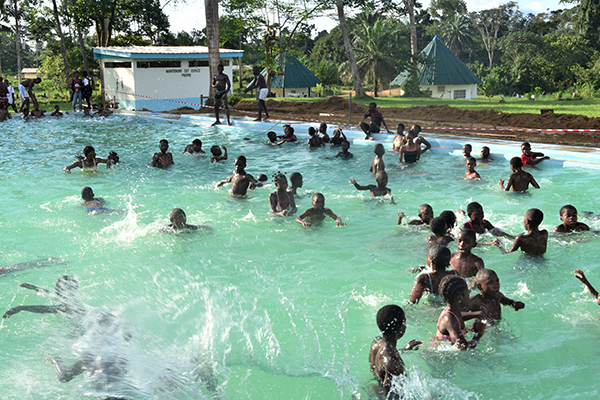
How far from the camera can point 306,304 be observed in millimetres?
6164

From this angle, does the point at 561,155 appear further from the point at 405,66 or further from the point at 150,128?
the point at 405,66

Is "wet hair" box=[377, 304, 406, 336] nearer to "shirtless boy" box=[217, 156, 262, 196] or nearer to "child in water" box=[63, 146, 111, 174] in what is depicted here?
"shirtless boy" box=[217, 156, 262, 196]

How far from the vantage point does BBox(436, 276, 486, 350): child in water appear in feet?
14.7

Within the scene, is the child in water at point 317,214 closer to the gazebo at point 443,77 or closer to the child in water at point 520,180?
the child in water at point 520,180

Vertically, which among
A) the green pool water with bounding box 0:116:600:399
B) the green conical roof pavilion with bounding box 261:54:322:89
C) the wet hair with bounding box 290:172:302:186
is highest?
the green conical roof pavilion with bounding box 261:54:322:89

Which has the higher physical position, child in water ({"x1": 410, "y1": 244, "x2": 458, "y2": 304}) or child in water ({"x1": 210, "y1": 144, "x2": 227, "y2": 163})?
child in water ({"x1": 210, "y1": 144, "x2": 227, "y2": 163})

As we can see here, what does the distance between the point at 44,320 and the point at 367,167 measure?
9.65 m

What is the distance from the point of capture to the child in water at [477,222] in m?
7.13

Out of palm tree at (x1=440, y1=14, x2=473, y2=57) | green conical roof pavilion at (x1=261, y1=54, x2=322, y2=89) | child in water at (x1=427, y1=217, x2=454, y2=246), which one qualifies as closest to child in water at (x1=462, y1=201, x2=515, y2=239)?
child in water at (x1=427, y1=217, x2=454, y2=246)

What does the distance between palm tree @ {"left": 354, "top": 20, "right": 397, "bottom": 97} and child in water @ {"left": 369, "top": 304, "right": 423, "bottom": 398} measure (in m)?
34.4

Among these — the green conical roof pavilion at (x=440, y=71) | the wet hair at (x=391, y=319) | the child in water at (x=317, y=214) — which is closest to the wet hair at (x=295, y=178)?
the child in water at (x=317, y=214)

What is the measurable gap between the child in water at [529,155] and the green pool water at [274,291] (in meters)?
0.30

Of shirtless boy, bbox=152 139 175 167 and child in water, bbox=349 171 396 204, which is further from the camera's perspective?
shirtless boy, bbox=152 139 175 167

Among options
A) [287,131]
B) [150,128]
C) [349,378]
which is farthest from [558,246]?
[150,128]
